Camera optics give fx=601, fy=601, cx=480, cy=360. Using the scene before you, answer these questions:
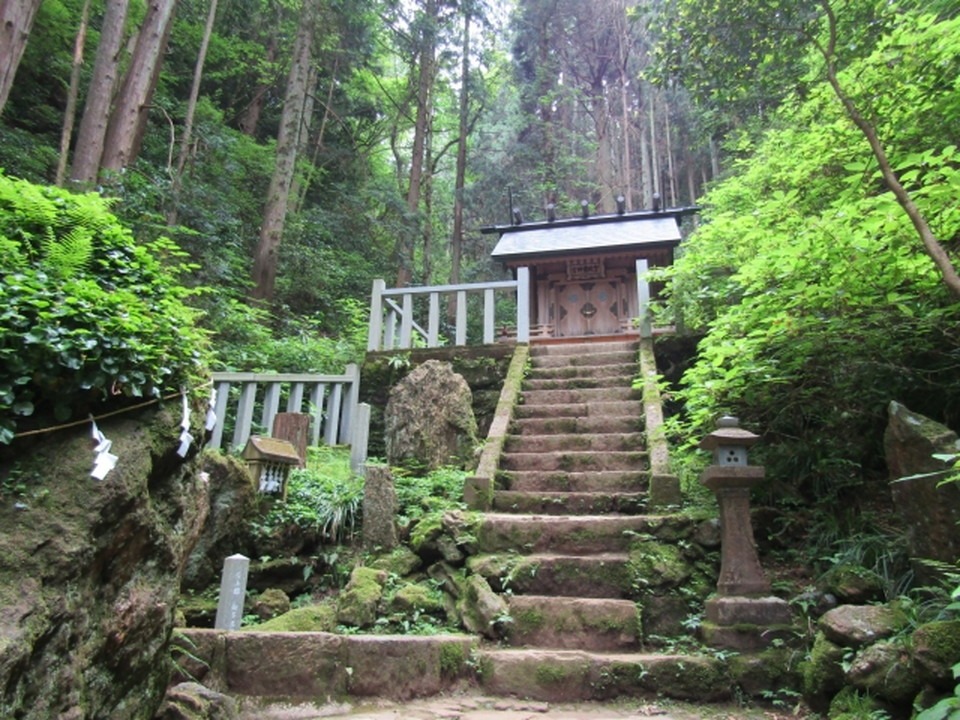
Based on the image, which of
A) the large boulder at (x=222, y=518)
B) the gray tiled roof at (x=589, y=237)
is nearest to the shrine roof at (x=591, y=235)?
the gray tiled roof at (x=589, y=237)

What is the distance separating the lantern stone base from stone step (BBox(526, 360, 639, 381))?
395cm

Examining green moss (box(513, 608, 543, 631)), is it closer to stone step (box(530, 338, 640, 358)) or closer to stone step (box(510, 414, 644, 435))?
stone step (box(510, 414, 644, 435))

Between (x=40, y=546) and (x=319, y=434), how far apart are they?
558cm

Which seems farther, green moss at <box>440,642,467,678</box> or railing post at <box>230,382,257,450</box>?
railing post at <box>230,382,257,450</box>

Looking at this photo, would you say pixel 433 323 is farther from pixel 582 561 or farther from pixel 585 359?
pixel 582 561

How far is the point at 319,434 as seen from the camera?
7.55 metres

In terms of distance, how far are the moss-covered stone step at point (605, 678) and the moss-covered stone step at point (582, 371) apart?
14.2ft

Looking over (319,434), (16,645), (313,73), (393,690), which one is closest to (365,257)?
(313,73)

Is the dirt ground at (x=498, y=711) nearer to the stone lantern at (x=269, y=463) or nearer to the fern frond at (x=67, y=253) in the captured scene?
the stone lantern at (x=269, y=463)

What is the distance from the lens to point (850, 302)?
12.7 feet

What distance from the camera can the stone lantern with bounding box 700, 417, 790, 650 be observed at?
3.71m

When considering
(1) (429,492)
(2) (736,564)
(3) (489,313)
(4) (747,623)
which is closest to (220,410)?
(1) (429,492)

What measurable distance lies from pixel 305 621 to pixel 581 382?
15.2 feet

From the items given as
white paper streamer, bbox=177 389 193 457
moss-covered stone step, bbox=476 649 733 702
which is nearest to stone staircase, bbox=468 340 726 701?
moss-covered stone step, bbox=476 649 733 702
